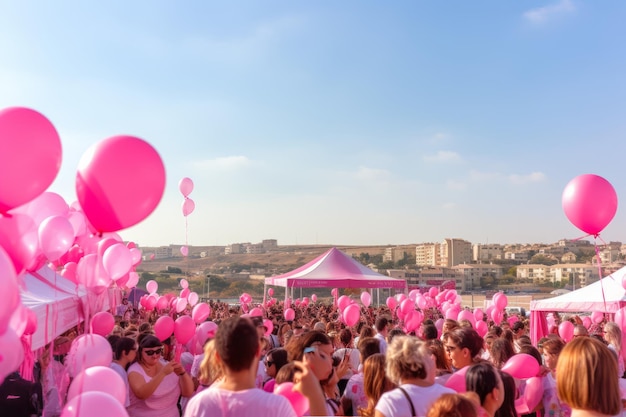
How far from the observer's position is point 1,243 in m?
3.39

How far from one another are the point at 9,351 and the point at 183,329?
2766 mm

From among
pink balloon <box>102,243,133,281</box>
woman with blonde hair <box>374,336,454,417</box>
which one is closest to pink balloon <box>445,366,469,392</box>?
woman with blonde hair <box>374,336,454,417</box>

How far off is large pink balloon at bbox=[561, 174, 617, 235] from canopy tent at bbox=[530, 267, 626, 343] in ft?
13.8

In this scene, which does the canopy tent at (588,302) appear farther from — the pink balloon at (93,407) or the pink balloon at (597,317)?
the pink balloon at (93,407)

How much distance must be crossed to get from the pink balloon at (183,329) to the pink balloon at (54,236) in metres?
1.27

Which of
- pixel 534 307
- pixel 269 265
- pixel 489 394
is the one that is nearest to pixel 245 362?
pixel 489 394

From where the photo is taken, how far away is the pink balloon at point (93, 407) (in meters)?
2.33

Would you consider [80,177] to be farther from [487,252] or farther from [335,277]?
[487,252]

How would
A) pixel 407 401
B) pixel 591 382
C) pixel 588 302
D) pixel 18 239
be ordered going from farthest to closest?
1. pixel 588 302
2. pixel 18 239
3. pixel 407 401
4. pixel 591 382

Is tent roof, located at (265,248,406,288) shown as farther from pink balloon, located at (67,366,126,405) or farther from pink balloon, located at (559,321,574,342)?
pink balloon, located at (67,366,126,405)

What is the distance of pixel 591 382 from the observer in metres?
2.26

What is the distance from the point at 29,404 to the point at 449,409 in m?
2.74

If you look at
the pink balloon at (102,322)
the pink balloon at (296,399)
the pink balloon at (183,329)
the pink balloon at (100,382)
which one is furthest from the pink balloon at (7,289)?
the pink balloon at (102,322)

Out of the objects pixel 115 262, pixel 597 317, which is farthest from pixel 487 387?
pixel 597 317
